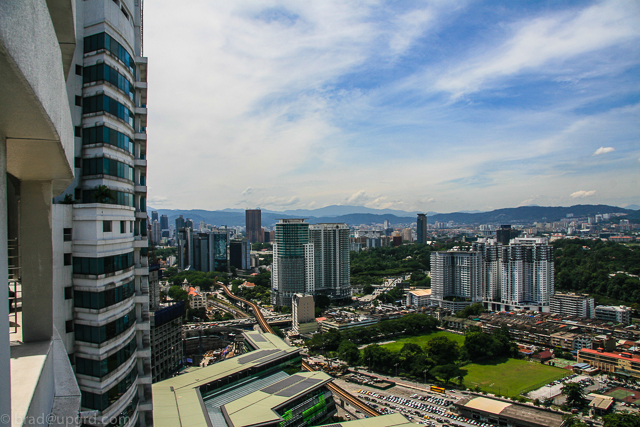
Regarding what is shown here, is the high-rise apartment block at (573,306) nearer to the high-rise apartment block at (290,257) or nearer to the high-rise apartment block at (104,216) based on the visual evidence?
the high-rise apartment block at (290,257)

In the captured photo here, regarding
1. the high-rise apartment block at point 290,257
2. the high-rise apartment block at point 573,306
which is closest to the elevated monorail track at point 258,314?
the high-rise apartment block at point 290,257

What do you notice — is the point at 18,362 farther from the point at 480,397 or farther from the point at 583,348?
the point at 583,348

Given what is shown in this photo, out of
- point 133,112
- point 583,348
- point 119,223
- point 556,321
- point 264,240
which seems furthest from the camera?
point 264,240

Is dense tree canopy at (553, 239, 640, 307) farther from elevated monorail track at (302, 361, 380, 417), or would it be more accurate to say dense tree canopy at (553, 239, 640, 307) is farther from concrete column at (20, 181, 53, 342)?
concrete column at (20, 181, 53, 342)

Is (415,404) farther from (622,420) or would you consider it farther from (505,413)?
(622,420)

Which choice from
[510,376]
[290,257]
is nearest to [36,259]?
[510,376]

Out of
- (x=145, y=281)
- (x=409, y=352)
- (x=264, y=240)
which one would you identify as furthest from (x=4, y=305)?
(x=264, y=240)
